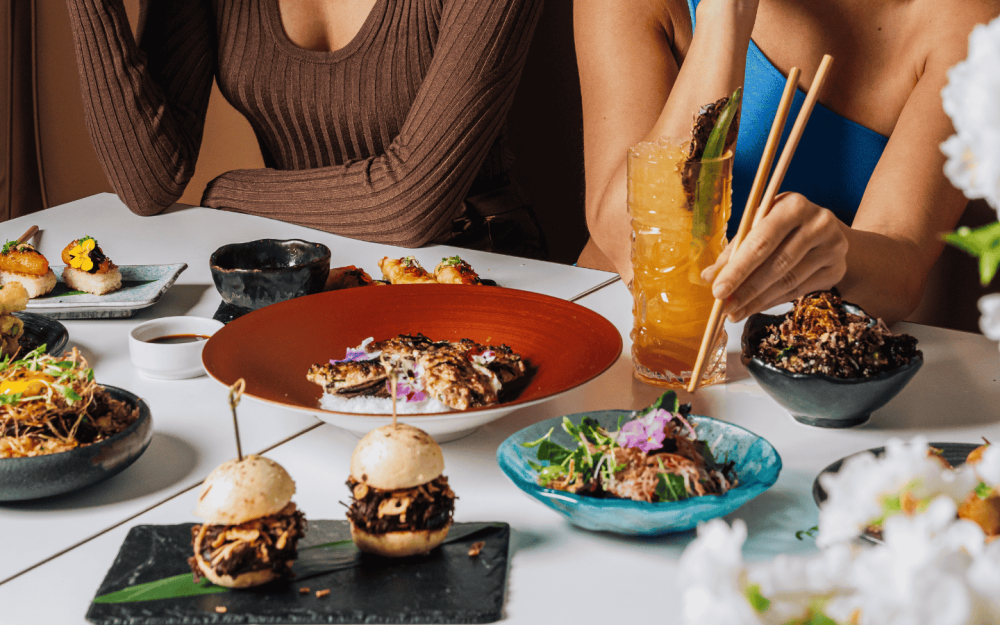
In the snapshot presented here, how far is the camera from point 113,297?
1.25m

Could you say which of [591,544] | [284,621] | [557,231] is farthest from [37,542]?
[557,231]

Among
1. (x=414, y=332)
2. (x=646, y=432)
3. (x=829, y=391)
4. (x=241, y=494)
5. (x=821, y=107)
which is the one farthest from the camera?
(x=821, y=107)

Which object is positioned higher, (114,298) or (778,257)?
(778,257)

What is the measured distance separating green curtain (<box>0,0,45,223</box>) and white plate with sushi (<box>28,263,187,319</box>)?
8.35ft

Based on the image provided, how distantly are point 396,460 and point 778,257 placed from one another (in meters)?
0.48

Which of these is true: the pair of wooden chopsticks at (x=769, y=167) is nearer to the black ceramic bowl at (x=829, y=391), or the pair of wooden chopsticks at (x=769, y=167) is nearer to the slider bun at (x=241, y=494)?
the black ceramic bowl at (x=829, y=391)

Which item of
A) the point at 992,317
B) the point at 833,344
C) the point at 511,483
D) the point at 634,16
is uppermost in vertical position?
the point at 634,16

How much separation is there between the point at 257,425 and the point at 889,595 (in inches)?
30.6

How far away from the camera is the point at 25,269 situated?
1242 millimetres

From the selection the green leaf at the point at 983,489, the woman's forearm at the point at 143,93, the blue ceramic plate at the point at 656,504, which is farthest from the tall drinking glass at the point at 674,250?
the woman's forearm at the point at 143,93

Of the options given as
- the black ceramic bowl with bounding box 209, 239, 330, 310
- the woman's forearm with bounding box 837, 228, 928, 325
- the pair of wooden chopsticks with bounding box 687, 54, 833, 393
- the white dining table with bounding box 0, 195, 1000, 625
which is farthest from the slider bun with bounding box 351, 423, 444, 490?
the woman's forearm with bounding box 837, 228, 928, 325

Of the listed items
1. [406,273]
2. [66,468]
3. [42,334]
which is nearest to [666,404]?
[66,468]

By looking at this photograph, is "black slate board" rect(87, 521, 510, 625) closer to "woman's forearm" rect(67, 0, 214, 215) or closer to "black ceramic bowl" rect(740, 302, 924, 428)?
"black ceramic bowl" rect(740, 302, 924, 428)

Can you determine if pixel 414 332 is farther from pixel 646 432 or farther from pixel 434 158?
pixel 434 158
